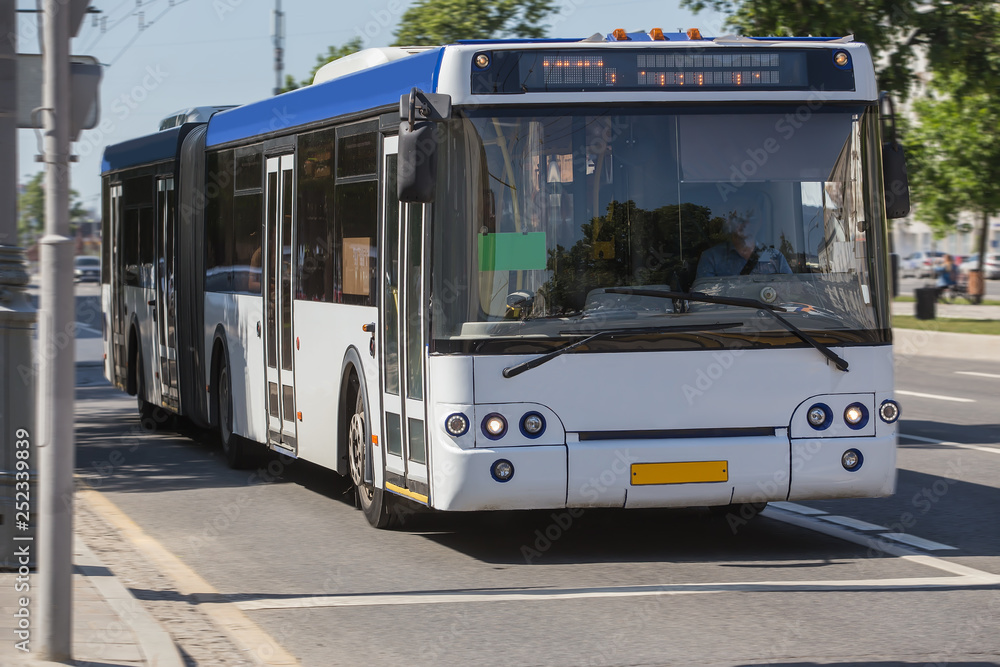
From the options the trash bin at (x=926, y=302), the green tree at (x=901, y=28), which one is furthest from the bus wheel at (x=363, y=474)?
the trash bin at (x=926, y=302)

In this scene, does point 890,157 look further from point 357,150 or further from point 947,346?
point 947,346

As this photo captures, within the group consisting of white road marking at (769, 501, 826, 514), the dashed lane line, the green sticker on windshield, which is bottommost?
the dashed lane line

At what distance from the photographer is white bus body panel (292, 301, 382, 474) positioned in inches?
376

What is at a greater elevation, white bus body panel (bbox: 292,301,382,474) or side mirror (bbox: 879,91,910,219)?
side mirror (bbox: 879,91,910,219)

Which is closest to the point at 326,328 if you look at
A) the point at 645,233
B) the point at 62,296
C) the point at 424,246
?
the point at 424,246

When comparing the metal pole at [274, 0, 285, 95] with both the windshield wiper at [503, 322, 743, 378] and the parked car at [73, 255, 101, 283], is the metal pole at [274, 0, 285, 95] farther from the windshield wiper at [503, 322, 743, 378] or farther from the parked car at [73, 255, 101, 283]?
the parked car at [73, 255, 101, 283]

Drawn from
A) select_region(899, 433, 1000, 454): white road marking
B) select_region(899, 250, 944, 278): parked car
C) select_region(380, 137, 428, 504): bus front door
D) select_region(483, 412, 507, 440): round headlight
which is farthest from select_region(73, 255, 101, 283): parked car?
select_region(483, 412, 507, 440): round headlight

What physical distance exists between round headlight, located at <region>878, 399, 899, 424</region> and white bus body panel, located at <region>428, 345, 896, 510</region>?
0.04 m

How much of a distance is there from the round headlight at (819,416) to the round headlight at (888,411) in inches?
12.6

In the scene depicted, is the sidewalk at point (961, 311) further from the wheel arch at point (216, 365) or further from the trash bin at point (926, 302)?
the wheel arch at point (216, 365)

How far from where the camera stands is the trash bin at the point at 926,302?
31875mm

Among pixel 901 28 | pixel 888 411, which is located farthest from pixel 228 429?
pixel 901 28

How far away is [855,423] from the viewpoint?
8.44 m

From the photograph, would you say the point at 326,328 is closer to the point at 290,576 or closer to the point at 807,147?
the point at 290,576
